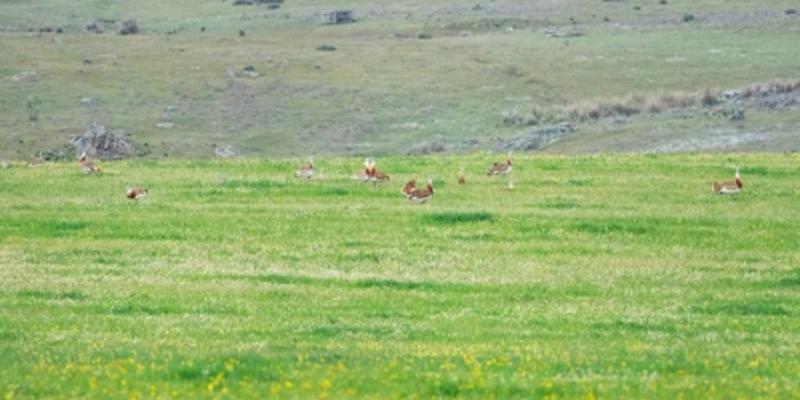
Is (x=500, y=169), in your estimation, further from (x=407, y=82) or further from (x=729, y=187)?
(x=407, y=82)

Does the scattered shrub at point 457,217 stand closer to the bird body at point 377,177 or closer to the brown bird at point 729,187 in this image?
the bird body at point 377,177

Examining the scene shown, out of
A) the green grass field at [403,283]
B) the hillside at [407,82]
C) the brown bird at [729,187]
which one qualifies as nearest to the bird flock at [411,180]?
the brown bird at [729,187]

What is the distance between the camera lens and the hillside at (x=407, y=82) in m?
61.7

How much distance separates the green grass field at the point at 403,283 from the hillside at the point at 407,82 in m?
18.2

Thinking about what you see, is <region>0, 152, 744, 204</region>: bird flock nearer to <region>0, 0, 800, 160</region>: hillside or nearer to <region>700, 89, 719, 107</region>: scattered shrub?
<region>0, 0, 800, 160</region>: hillside

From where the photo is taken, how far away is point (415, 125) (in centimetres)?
6619

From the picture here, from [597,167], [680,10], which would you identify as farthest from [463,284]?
[680,10]

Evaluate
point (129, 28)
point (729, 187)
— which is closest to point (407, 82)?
point (129, 28)

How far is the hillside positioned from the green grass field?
18161mm

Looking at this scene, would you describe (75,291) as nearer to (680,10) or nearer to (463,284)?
(463,284)

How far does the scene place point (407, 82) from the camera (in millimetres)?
74688

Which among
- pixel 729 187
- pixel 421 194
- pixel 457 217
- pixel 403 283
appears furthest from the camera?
pixel 729 187

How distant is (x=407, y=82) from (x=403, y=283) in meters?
50.3

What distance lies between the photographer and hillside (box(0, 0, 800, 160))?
202 ft
